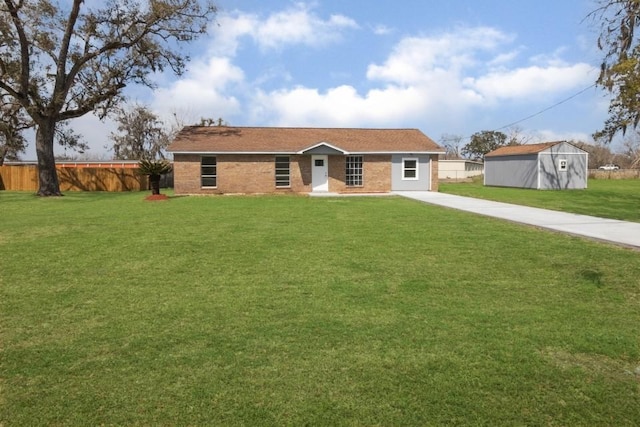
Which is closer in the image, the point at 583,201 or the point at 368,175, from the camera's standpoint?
the point at 583,201

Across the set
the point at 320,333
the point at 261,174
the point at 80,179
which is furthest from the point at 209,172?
the point at 320,333

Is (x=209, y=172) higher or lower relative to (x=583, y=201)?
higher

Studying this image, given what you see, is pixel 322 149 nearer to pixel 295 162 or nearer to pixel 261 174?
pixel 295 162

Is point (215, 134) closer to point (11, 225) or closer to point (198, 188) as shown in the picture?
point (198, 188)

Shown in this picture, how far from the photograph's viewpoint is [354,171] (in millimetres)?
26766

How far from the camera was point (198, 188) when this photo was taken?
82.6 ft

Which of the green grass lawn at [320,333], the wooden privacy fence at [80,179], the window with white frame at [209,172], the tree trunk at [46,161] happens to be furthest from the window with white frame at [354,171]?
the green grass lawn at [320,333]

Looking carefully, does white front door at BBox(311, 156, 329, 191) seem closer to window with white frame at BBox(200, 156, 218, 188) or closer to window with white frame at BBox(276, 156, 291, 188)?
window with white frame at BBox(276, 156, 291, 188)

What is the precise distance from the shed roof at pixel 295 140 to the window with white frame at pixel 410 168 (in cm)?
62

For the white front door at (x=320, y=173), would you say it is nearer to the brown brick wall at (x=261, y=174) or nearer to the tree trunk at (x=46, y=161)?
the brown brick wall at (x=261, y=174)

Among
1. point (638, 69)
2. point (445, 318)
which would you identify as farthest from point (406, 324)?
point (638, 69)

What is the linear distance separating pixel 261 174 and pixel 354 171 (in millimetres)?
5204

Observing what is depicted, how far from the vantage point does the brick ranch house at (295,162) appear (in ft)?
82.6

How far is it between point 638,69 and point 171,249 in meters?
18.0
